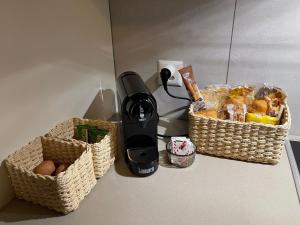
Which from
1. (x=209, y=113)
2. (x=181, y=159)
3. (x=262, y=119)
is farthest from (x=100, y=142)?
(x=262, y=119)

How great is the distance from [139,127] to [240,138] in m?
0.30

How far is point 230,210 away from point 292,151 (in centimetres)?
37

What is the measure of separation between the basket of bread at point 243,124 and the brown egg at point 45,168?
42 cm

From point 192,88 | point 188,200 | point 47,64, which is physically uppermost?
point 47,64

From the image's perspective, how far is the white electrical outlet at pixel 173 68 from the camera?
1031 mm

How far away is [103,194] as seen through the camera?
2.48 ft

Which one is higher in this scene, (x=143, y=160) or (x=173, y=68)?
(x=173, y=68)

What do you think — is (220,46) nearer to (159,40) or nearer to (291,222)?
(159,40)

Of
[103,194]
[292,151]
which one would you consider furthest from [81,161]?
[292,151]

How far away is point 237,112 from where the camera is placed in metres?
0.86

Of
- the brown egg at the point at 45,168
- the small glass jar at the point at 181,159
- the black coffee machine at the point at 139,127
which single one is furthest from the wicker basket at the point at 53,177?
the small glass jar at the point at 181,159

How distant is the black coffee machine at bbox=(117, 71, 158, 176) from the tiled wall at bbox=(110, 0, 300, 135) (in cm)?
26

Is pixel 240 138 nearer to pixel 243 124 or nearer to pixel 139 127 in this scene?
pixel 243 124

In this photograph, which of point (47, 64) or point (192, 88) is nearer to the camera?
point (47, 64)
